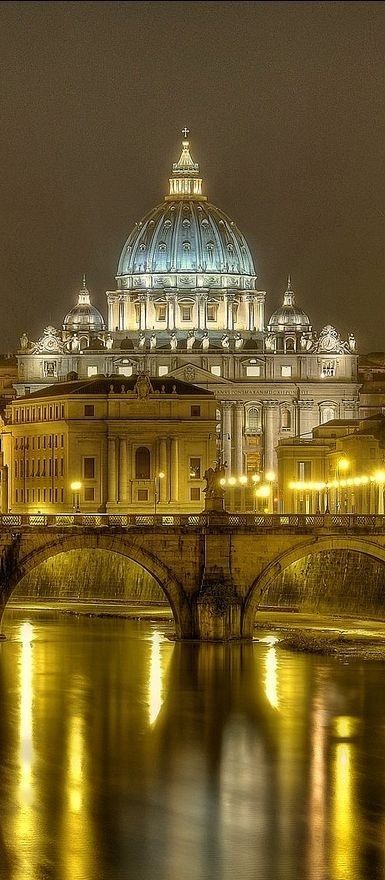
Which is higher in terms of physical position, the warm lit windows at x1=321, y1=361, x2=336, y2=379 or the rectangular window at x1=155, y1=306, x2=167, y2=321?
the rectangular window at x1=155, y1=306, x2=167, y2=321

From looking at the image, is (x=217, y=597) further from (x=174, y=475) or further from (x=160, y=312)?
(x=160, y=312)

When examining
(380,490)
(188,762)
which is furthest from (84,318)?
(188,762)

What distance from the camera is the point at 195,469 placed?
455ft

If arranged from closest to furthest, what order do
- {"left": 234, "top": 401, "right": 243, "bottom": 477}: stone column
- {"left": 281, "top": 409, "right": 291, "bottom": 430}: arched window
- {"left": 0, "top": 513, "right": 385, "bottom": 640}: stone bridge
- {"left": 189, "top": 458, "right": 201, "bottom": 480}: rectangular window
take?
{"left": 0, "top": 513, "right": 385, "bottom": 640}: stone bridge
{"left": 189, "top": 458, "right": 201, "bottom": 480}: rectangular window
{"left": 234, "top": 401, "right": 243, "bottom": 477}: stone column
{"left": 281, "top": 409, "right": 291, "bottom": 430}: arched window

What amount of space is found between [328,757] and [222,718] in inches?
267

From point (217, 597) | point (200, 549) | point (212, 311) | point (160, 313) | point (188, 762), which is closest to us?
point (188, 762)

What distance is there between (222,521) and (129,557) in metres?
3.39

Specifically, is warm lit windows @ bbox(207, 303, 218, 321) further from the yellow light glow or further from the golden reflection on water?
the golden reflection on water

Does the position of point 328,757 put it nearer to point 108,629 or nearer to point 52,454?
point 108,629

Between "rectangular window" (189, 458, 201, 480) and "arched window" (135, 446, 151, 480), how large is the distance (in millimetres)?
2842

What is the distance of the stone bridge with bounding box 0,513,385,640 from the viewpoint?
75.2 metres

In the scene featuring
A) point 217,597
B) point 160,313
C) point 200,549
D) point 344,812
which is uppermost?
point 160,313

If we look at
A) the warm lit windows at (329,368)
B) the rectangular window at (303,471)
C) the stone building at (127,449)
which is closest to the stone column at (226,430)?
the warm lit windows at (329,368)

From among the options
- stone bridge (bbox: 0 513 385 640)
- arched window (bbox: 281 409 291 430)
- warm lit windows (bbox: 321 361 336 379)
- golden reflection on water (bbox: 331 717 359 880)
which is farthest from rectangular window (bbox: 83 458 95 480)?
golden reflection on water (bbox: 331 717 359 880)
